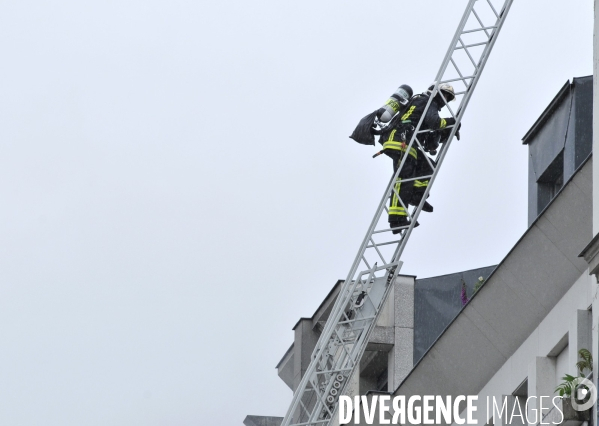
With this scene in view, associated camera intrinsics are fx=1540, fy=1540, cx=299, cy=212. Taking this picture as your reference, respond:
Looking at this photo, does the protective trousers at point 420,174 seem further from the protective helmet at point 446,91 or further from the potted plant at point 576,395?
the potted plant at point 576,395

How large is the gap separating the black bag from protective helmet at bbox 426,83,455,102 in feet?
3.15

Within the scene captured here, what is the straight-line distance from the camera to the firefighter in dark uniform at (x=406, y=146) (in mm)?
23672

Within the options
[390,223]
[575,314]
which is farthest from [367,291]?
[575,314]

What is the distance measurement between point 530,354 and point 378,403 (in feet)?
19.9

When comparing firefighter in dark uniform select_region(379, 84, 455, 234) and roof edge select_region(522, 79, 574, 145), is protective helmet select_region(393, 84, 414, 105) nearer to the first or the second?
firefighter in dark uniform select_region(379, 84, 455, 234)

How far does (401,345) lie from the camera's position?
31.7 m

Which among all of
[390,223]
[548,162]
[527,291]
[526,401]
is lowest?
[526,401]

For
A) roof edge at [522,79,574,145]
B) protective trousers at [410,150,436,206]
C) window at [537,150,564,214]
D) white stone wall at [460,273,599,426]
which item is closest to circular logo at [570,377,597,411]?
white stone wall at [460,273,599,426]

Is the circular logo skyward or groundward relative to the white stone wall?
groundward

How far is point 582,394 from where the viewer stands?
17062mm

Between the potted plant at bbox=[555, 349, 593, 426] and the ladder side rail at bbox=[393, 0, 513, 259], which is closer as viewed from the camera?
the potted plant at bbox=[555, 349, 593, 426]

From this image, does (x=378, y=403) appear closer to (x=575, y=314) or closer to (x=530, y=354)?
(x=530, y=354)

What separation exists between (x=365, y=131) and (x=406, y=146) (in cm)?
67

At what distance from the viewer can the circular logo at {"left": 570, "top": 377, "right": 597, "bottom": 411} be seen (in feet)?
55.6
